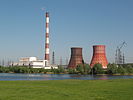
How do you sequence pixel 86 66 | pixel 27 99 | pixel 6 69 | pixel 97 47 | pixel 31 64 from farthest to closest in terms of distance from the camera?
pixel 31 64 → pixel 6 69 → pixel 86 66 → pixel 97 47 → pixel 27 99

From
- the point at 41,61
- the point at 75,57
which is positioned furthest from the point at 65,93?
the point at 41,61

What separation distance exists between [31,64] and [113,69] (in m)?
48.3

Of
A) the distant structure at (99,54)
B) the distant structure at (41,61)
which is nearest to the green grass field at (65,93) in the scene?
the distant structure at (99,54)

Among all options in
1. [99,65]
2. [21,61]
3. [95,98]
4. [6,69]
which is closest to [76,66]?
[99,65]

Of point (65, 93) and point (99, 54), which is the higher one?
point (99, 54)

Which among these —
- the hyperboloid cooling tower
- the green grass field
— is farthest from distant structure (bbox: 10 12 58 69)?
the green grass field

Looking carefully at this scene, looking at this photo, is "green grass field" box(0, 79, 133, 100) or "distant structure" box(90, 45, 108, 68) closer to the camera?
"green grass field" box(0, 79, 133, 100)

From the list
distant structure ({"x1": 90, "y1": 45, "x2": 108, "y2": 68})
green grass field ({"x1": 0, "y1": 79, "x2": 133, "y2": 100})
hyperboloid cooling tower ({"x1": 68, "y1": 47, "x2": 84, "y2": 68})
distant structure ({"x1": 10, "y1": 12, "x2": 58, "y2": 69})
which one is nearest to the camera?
green grass field ({"x1": 0, "y1": 79, "x2": 133, "y2": 100})

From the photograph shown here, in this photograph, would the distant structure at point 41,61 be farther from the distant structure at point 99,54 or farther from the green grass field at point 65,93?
the green grass field at point 65,93

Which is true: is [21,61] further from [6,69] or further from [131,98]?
[131,98]

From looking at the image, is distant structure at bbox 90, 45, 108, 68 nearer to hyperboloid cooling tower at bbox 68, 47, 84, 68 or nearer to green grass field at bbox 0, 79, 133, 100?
hyperboloid cooling tower at bbox 68, 47, 84, 68

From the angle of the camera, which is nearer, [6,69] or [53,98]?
[53,98]

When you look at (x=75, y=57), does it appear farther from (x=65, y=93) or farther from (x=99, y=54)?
(x=65, y=93)

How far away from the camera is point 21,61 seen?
12038 cm
